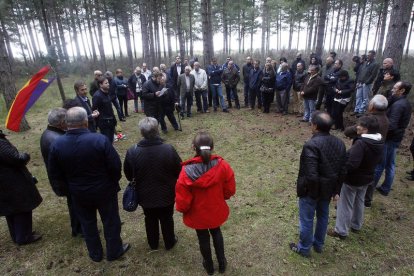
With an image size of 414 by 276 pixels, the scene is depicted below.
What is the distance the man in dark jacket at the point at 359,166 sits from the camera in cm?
347

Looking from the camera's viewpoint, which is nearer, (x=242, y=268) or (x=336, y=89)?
(x=242, y=268)

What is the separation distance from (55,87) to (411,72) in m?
20.5

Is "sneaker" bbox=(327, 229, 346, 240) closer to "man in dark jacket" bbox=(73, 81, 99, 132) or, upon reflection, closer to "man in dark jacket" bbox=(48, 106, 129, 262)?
"man in dark jacket" bbox=(48, 106, 129, 262)

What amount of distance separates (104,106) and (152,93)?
205cm

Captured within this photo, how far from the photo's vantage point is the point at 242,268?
3.48m

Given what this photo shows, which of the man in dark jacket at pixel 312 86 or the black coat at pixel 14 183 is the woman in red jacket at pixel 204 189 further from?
the man in dark jacket at pixel 312 86

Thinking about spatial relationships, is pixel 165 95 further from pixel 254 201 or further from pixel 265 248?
pixel 265 248

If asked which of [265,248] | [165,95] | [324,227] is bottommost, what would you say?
[265,248]

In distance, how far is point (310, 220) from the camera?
11.0ft

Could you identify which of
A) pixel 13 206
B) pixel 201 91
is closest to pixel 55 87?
pixel 201 91

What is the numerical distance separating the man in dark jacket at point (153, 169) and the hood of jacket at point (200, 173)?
1.61 feet

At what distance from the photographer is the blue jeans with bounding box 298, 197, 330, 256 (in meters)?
3.32

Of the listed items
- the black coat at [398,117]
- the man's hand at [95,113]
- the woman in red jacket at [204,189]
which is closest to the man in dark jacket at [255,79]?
the black coat at [398,117]

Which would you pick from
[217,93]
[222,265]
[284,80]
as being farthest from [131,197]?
[217,93]
